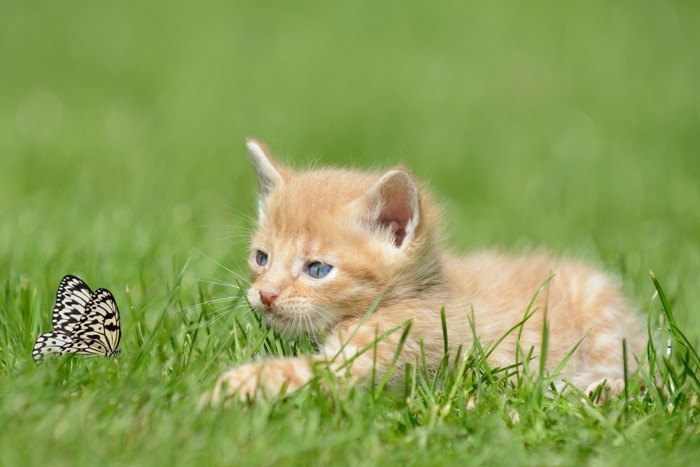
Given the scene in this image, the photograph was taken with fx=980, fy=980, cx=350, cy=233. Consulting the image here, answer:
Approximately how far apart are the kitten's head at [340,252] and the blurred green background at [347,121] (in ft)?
2.58

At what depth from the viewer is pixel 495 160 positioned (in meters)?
7.79

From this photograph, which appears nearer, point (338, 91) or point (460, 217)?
point (460, 217)

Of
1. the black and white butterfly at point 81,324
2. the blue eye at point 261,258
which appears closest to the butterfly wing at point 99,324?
the black and white butterfly at point 81,324

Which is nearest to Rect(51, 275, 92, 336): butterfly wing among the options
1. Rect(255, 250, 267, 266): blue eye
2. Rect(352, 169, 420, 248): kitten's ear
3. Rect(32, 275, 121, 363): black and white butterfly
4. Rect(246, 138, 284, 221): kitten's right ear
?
Rect(32, 275, 121, 363): black and white butterfly

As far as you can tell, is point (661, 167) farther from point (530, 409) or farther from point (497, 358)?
point (530, 409)

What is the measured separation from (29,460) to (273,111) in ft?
22.4

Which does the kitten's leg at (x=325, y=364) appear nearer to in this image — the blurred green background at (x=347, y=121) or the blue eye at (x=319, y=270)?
the blue eye at (x=319, y=270)

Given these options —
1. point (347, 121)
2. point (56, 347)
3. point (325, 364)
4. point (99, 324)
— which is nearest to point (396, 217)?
point (325, 364)

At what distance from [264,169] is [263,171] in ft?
0.06

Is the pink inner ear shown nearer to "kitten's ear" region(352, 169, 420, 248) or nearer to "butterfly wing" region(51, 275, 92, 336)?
"kitten's ear" region(352, 169, 420, 248)

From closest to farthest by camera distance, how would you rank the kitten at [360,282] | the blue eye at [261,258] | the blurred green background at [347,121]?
1. the kitten at [360,282]
2. the blue eye at [261,258]
3. the blurred green background at [347,121]

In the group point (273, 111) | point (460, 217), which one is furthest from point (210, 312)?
point (273, 111)

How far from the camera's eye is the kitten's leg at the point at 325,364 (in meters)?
2.88

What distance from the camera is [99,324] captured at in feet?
10.4
